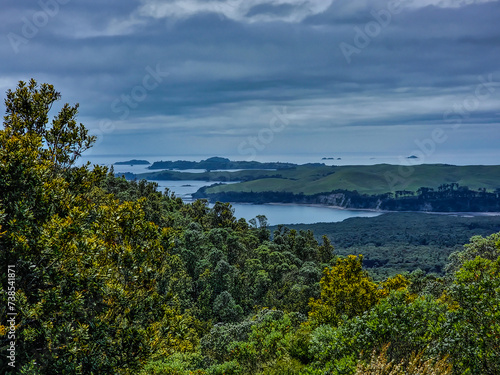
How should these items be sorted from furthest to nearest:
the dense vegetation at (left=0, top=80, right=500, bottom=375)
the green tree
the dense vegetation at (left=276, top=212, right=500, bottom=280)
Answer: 1. the dense vegetation at (left=276, top=212, right=500, bottom=280)
2. the green tree
3. the dense vegetation at (left=0, top=80, right=500, bottom=375)

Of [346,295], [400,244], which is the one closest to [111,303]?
[346,295]

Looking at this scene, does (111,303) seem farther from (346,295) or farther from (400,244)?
(400,244)

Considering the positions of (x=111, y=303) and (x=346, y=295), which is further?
(x=346, y=295)

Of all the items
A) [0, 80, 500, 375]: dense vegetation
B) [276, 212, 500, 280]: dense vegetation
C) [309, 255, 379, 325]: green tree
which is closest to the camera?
[0, 80, 500, 375]: dense vegetation

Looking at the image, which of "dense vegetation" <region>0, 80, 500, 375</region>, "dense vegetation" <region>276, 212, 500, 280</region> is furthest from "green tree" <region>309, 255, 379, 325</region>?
"dense vegetation" <region>276, 212, 500, 280</region>

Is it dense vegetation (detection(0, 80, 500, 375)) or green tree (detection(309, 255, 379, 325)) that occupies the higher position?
dense vegetation (detection(0, 80, 500, 375))

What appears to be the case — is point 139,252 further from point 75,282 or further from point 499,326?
point 499,326

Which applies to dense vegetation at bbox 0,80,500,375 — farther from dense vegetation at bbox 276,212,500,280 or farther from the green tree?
dense vegetation at bbox 276,212,500,280

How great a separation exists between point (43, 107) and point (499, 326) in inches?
460

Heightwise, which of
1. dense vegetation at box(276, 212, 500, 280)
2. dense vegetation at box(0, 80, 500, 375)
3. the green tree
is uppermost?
dense vegetation at box(0, 80, 500, 375)

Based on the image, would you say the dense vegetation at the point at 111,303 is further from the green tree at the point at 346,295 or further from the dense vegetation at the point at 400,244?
the dense vegetation at the point at 400,244

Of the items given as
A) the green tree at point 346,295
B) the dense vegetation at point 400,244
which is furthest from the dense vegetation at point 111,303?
the dense vegetation at point 400,244

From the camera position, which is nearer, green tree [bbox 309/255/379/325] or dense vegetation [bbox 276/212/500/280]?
green tree [bbox 309/255/379/325]

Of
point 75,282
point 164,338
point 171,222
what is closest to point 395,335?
point 164,338
